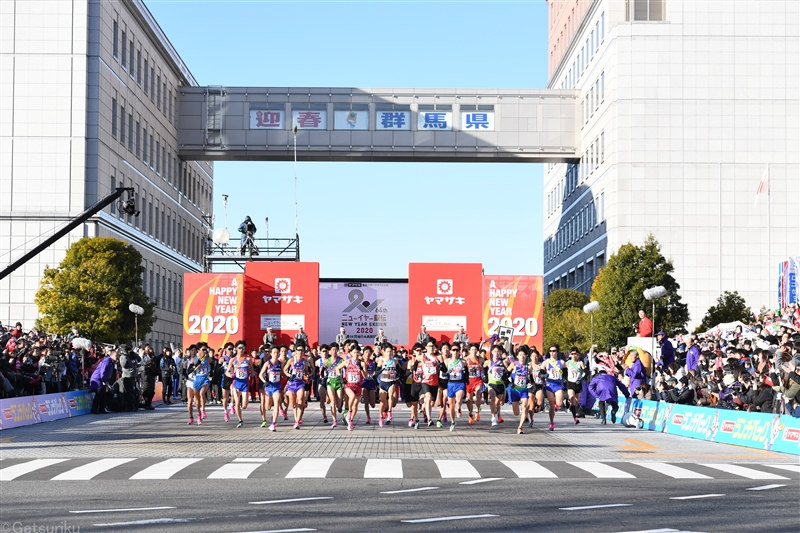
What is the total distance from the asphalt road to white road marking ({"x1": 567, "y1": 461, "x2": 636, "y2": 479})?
0.70 m

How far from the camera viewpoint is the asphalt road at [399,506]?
32.3ft

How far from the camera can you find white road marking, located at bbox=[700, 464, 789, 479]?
15.2 m

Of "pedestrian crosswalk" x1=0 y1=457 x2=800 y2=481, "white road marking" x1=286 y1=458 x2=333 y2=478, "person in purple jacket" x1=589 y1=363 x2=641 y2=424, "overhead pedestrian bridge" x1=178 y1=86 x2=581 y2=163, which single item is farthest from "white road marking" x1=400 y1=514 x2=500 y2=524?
"overhead pedestrian bridge" x1=178 y1=86 x2=581 y2=163

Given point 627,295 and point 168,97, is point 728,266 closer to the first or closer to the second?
point 627,295

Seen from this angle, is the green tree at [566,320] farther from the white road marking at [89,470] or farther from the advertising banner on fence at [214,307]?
the white road marking at [89,470]

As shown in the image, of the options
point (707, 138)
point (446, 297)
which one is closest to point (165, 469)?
point (446, 297)

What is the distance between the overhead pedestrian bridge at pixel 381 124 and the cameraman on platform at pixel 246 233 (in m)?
24.0

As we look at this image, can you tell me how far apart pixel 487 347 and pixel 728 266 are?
1602 inches

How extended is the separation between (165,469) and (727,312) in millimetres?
48919

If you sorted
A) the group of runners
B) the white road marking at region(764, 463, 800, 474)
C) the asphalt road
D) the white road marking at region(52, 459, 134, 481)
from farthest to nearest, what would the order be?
the group of runners < the white road marking at region(764, 463, 800, 474) < the white road marking at region(52, 459, 134, 481) < the asphalt road

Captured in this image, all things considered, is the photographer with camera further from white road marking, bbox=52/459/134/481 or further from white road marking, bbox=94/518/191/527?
white road marking, bbox=94/518/191/527

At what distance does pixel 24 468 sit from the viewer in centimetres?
1529

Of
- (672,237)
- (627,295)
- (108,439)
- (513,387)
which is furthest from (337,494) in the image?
(672,237)
